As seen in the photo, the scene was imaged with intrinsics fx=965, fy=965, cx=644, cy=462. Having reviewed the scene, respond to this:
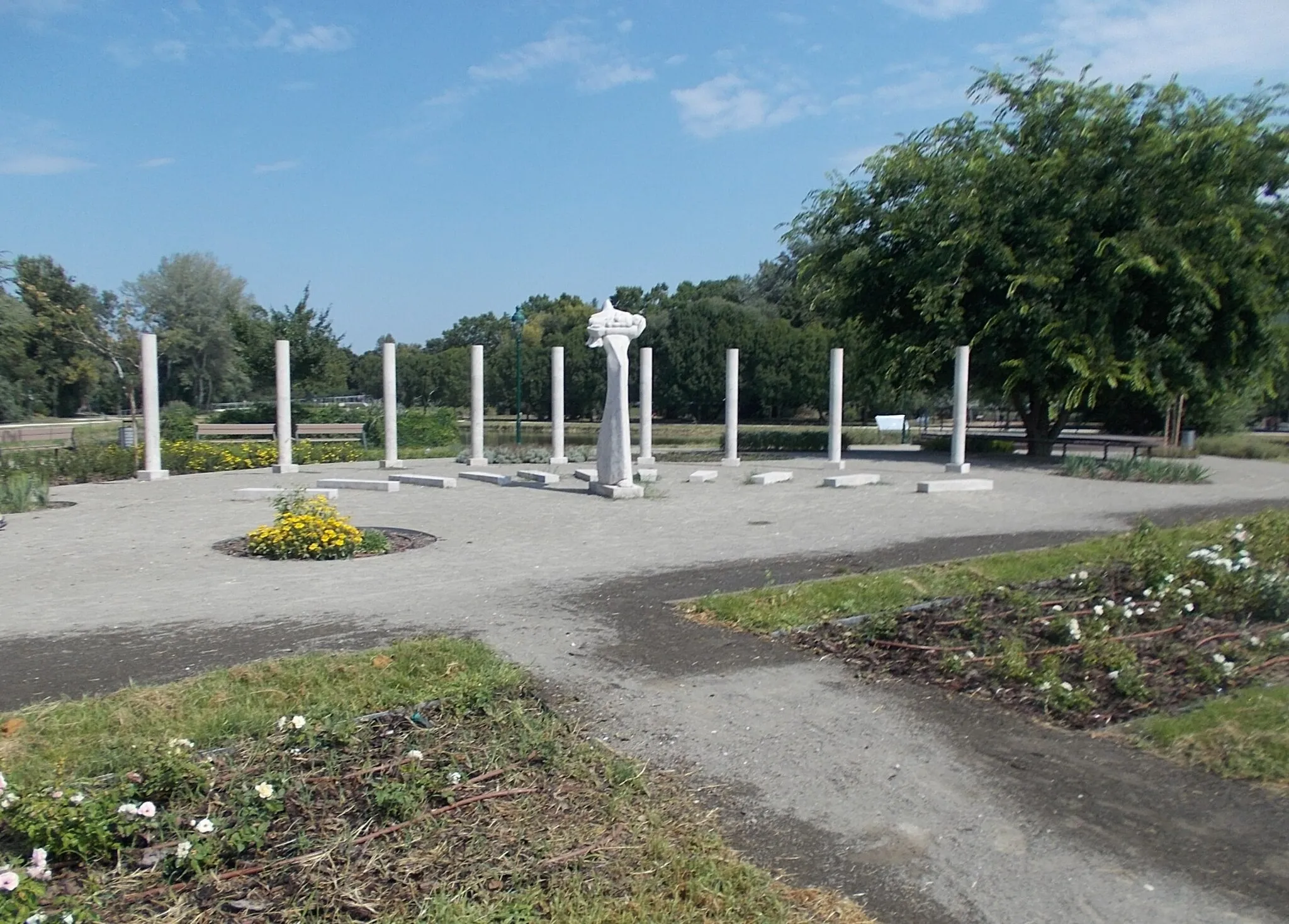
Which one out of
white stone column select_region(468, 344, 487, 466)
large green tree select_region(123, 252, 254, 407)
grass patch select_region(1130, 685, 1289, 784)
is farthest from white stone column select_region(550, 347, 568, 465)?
large green tree select_region(123, 252, 254, 407)

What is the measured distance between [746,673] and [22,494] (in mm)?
12439

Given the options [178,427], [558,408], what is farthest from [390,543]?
[178,427]

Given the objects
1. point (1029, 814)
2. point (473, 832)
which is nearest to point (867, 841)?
point (1029, 814)

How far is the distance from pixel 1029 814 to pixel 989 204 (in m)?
22.1

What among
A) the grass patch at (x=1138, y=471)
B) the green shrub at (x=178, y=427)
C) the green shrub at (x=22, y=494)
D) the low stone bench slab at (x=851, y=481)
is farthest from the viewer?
the green shrub at (x=178, y=427)

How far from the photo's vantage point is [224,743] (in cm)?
436

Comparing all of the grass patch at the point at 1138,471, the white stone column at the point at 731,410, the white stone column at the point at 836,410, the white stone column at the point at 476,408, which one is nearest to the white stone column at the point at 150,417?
the white stone column at the point at 476,408

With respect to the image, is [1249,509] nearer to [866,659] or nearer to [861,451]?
[866,659]

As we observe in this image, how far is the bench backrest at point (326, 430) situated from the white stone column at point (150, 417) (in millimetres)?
8171

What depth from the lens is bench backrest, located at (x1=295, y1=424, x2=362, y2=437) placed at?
91.6ft

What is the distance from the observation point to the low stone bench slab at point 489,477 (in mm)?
18281

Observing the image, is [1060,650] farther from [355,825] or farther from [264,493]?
[264,493]

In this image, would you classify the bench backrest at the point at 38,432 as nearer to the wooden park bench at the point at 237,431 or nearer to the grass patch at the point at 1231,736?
the wooden park bench at the point at 237,431

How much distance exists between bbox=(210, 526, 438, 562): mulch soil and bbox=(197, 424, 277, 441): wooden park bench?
16.8 meters
